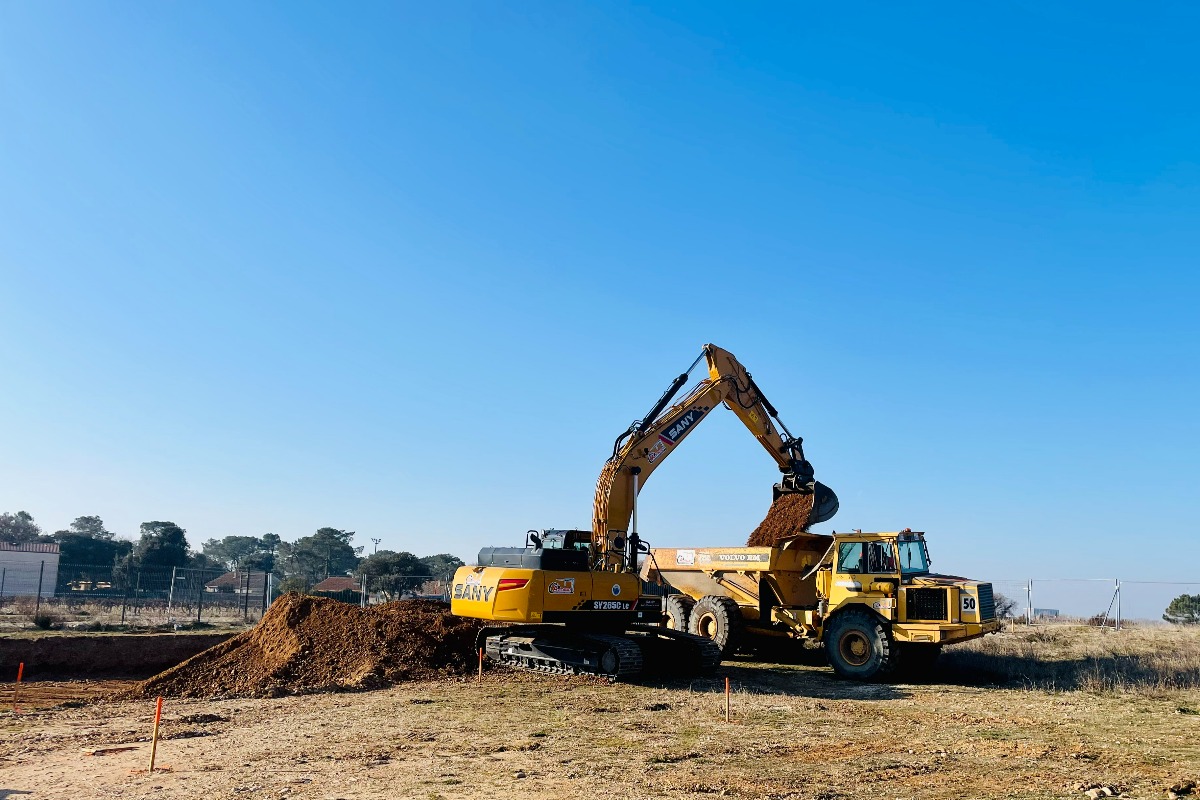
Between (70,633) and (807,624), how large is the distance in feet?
62.2

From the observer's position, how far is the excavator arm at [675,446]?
58.5 ft

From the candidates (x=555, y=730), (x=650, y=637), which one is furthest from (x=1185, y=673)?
(x=555, y=730)

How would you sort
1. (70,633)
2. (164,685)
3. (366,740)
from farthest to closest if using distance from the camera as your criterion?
(70,633) → (164,685) → (366,740)

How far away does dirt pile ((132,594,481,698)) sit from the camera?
1531cm

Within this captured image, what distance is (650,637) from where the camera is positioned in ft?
56.3

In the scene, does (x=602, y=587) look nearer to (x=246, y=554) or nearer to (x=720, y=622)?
(x=720, y=622)

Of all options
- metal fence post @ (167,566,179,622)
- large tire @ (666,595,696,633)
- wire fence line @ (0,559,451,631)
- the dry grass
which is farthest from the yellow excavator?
metal fence post @ (167,566,179,622)

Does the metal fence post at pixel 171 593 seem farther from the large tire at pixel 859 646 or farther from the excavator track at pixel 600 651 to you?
the large tire at pixel 859 646

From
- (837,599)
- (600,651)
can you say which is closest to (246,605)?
(600,651)

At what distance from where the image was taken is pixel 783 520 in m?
20.1

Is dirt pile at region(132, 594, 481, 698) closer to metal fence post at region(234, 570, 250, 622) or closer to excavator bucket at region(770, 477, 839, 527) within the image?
excavator bucket at region(770, 477, 839, 527)

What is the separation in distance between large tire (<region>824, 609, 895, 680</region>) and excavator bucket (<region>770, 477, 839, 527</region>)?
305cm

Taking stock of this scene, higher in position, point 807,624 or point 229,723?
point 807,624

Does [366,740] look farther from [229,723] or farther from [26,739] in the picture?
[26,739]
